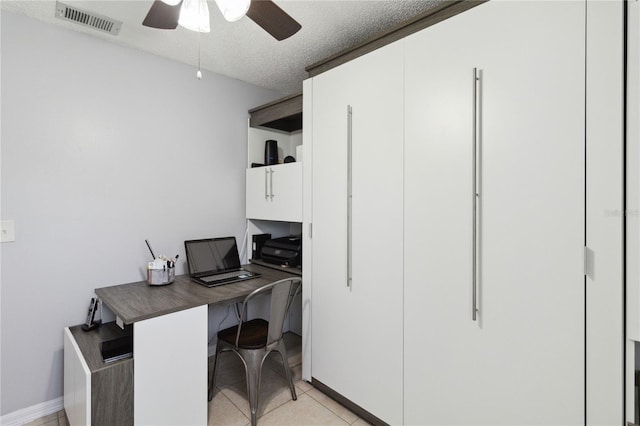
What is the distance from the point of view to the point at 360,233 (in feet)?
6.46

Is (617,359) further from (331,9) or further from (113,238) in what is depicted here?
(113,238)

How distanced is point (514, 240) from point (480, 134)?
49cm

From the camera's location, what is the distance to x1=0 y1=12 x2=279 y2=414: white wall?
76.3 inches

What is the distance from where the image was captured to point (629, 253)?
3.72 feet

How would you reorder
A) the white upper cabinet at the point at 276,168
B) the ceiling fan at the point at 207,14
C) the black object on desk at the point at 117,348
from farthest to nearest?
the white upper cabinet at the point at 276,168 < the black object on desk at the point at 117,348 < the ceiling fan at the point at 207,14

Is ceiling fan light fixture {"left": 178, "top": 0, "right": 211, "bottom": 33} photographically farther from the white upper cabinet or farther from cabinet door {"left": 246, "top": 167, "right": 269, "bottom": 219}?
cabinet door {"left": 246, "top": 167, "right": 269, "bottom": 219}

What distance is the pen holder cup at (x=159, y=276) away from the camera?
2246 mm

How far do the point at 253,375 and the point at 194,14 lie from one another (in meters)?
1.94

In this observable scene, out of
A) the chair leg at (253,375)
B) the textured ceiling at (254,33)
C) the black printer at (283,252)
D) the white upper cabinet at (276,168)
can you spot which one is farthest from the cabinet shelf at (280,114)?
the chair leg at (253,375)

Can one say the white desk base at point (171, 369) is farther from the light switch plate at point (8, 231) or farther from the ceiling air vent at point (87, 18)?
the ceiling air vent at point (87, 18)

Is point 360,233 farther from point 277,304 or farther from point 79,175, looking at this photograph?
point 79,175

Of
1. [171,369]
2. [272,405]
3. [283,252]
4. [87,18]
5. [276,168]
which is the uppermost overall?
[87,18]

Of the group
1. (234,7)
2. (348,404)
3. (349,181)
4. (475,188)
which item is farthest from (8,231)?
(475,188)

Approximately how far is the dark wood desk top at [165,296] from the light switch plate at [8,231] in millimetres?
562
